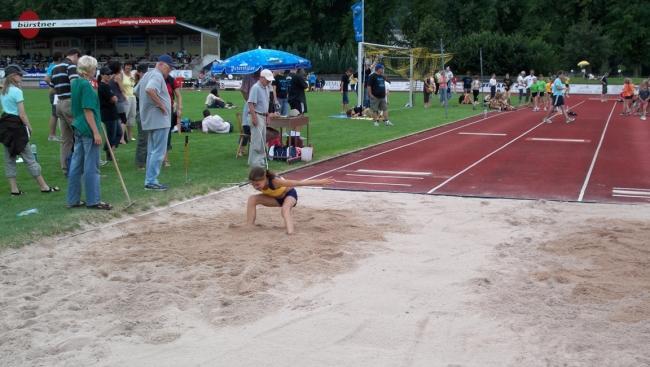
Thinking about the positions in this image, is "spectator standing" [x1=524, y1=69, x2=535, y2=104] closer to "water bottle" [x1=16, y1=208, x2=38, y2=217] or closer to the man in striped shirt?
the man in striped shirt

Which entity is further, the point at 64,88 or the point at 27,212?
the point at 64,88

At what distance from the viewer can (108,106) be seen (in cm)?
1259

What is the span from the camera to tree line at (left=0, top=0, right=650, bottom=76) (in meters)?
65.8

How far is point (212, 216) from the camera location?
29.6 ft

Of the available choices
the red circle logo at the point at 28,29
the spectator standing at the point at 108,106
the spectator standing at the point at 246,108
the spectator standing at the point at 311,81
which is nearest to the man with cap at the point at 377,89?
the spectator standing at the point at 246,108

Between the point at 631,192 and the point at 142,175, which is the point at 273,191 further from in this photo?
the point at 631,192

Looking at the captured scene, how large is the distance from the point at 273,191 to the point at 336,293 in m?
2.55

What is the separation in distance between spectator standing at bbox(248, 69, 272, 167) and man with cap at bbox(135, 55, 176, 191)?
1841 millimetres

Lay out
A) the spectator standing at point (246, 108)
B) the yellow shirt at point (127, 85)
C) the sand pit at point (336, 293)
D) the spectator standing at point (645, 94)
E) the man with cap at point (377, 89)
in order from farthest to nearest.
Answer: the spectator standing at point (645, 94), the man with cap at point (377, 89), the yellow shirt at point (127, 85), the spectator standing at point (246, 108), the sand pit at point (336, 293)

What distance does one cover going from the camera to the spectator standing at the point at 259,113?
39.9ft

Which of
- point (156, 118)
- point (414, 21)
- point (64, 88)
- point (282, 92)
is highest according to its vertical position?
point (414, 21)

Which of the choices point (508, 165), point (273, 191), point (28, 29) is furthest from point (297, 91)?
point (28, 29)

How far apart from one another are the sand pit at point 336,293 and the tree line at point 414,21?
55.6 meters

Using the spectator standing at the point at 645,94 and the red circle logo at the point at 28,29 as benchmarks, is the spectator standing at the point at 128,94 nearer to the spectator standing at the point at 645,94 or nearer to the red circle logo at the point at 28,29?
the spectator standing at the point at 645,94
